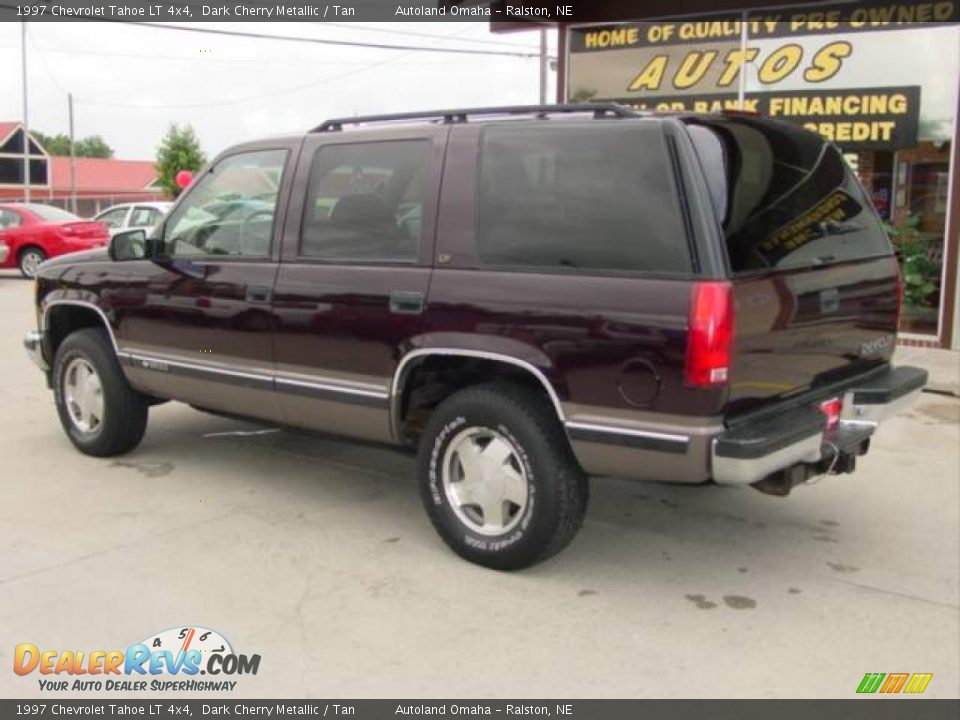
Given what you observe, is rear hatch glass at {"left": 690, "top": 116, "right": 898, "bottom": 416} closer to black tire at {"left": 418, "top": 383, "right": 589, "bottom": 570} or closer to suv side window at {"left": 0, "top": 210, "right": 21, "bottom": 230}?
black tire at {"left": 418, "top": 383, "right": 589, "bottom": 570}

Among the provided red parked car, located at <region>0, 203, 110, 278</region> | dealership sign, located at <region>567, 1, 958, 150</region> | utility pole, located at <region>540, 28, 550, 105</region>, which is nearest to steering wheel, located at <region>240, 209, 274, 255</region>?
dealership sign, located at <region>567, 1, 958, 150</region>

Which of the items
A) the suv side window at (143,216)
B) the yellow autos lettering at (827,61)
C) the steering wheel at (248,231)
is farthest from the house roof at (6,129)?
the steering wheel at (248,231)

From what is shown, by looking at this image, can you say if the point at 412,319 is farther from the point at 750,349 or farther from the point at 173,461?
the point at 173,461

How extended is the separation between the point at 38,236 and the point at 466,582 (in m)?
16.2

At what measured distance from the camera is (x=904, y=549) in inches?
180

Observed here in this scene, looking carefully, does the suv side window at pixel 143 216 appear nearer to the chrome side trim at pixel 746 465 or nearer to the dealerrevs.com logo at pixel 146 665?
the dealerrevs.com logo at pixel 146 665

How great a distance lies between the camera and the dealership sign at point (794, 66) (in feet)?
32.6

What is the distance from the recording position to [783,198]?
13.5ft

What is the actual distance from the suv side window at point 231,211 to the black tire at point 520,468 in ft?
4.74

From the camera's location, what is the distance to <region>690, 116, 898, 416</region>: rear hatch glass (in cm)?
373

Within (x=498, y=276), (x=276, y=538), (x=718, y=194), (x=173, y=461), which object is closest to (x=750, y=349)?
(x=718, y=194)

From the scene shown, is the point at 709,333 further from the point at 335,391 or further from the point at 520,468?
the point at 335,391

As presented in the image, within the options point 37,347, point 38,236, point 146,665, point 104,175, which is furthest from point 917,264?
point 104,175

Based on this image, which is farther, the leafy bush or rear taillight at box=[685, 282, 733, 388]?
the leafy bush
